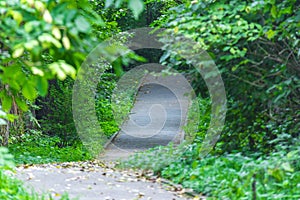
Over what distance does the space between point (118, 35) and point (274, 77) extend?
30.4ft

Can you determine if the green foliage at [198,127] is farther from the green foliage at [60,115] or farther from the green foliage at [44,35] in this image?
the green foliage at [44,35]

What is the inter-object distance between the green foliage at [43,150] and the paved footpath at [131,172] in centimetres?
88

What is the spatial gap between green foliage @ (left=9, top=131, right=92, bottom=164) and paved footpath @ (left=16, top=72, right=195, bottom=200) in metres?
0.88

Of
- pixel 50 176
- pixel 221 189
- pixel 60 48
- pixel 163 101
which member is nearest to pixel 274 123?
pixel 221 189

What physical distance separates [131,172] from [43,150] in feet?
17.0

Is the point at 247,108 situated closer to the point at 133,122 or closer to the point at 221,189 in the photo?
the point at 221,189

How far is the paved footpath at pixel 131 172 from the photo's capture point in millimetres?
6789

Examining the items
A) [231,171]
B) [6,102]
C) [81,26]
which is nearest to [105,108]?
[231,171]

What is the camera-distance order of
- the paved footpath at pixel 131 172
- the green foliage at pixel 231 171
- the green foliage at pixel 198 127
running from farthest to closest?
1. the green foliage at pixel 198 127
2. the paved footpath at pixel 131 172
3. the green foliage at pixel 231 171

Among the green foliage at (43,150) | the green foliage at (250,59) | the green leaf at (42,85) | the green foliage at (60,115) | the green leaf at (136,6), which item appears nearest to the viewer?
the green leaf at (136,6)

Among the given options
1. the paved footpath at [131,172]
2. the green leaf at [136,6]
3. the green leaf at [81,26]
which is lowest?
the paved footpath at [131,172]

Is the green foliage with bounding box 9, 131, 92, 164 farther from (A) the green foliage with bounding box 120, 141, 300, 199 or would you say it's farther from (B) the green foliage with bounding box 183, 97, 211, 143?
(A) the green foliage with bounding box 120, 141, 300, 199

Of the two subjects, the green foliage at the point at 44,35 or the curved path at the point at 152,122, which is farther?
the curved path at the point at 152,122

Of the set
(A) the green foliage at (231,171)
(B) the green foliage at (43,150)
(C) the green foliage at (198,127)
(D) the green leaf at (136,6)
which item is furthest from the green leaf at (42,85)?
(B) the green foliage at (43,150)
